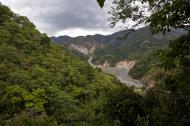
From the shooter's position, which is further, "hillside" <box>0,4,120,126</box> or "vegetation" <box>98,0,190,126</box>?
"hillside" <box>0,4,120,126</box>

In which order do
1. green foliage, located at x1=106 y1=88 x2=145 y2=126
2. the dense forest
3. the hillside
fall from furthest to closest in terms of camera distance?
the hillside < green foliage, located at x1=106 y1=88 x2=145 y2=126 < the dense forest

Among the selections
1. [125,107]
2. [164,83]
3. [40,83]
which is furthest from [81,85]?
[164,83]

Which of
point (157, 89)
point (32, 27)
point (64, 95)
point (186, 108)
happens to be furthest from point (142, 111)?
point (32, 27)

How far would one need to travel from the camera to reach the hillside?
101ft

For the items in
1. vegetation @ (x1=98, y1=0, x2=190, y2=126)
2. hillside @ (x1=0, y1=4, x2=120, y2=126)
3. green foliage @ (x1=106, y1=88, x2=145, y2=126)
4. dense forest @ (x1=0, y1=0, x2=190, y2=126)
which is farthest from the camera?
hillside @ (x1=0, y1=4, x2=120, y2=126)

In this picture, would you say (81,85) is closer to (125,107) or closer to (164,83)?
(125,107)

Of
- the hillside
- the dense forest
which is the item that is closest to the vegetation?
the dense forest

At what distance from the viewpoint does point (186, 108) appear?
17250 millimetres

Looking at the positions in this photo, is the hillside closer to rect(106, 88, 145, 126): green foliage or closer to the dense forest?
the dense forest

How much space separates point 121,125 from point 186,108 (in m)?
4.25

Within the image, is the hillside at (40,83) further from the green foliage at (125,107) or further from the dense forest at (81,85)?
the green foliage at (125,107)

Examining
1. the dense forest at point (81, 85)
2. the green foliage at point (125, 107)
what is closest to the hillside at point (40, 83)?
the dense forest at point (81, 85)

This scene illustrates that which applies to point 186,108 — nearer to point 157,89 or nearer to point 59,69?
point 157,89

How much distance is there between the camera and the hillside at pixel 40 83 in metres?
30.8
